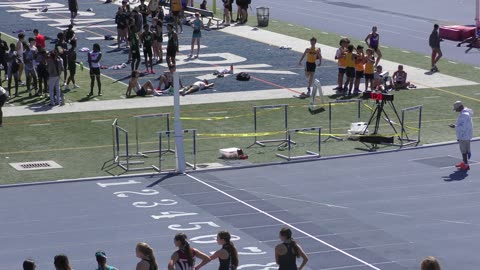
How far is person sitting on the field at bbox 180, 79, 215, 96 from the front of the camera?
37.0 m

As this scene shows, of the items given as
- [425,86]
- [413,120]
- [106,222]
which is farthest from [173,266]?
[425,86]

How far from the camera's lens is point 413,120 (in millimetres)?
33219

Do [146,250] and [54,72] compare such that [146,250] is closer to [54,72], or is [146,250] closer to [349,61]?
[54,72]

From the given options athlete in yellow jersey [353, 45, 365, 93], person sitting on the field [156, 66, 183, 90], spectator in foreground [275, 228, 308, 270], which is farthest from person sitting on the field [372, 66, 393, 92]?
spectator in foreground [275, 228, 308, 270]

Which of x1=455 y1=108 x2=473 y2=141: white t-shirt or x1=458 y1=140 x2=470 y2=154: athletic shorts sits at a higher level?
x1=455 y1=108 x2=473 y2=141: white t-shirt

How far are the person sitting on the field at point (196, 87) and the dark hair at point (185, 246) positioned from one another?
20.5 m

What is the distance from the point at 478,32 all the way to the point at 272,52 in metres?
7.98

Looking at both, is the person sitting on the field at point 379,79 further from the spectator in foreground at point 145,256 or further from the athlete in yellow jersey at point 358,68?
the spectator in foreground at point 145,256

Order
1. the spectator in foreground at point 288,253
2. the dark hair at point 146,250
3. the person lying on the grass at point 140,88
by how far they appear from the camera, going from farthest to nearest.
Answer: the person lying on the grass at point 140,88 < the spectator in foreground at point 288,253 < the dark hair at point 146,250

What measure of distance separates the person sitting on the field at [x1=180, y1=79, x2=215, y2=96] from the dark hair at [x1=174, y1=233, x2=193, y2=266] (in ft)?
67.1

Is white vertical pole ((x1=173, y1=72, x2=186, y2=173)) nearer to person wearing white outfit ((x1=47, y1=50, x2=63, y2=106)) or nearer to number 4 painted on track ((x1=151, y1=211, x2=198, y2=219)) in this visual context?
number 4 painted on track ((x1=151, y1=211, x2=198, y2=219))

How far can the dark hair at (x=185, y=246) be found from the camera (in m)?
16.5

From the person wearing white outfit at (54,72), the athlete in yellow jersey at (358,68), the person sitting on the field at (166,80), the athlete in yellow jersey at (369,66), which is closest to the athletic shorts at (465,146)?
the athlete in yellow jersey at (369,66)

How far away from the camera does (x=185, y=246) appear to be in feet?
54.5
